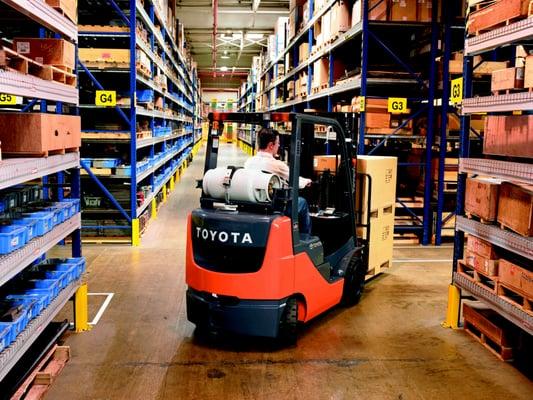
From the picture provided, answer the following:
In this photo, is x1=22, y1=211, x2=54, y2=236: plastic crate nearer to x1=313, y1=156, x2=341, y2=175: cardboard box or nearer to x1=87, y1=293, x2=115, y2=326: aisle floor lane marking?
x1=87, y1=293, x2=115, y2=326: aisle floor lane marking

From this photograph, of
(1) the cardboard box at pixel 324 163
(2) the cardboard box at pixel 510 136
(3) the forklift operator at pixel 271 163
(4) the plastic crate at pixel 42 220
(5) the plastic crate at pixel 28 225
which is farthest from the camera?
(1) the cardboard box at pixel 324 163

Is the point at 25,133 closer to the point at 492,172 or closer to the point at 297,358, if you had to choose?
the point at 297,358

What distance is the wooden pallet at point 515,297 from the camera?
14.1 ft

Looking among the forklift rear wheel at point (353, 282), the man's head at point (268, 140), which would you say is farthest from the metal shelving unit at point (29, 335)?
the forklift rear wheel at point (353, 282)

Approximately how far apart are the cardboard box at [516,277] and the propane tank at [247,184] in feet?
6.64

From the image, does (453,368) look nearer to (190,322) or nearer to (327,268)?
(327,268)

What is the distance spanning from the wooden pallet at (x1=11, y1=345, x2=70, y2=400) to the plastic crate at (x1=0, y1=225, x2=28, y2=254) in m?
1.01

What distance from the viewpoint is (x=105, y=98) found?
8445 millimetres

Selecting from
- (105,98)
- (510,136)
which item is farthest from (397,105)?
(105,98)

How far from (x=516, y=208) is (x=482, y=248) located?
66 centimetres

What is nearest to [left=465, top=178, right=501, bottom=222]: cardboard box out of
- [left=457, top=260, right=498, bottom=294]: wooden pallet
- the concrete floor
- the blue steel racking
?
[left=457, top=260, right=498, bottom=294]: wooden pallet

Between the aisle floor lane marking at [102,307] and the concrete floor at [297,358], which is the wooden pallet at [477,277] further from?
the aisle floor lane marking at [102,307]

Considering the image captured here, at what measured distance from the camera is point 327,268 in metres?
5.61

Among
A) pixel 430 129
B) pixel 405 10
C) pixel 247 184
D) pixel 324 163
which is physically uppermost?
pixel 405 10
